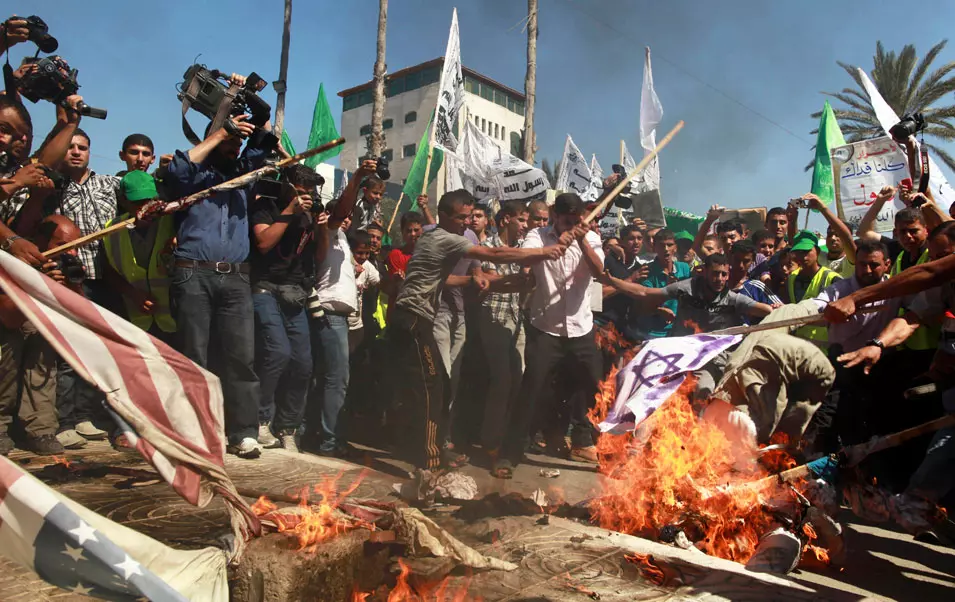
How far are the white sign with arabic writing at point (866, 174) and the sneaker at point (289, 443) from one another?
289 inches

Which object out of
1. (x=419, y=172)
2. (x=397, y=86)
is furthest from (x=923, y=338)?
(x=397, y=86)

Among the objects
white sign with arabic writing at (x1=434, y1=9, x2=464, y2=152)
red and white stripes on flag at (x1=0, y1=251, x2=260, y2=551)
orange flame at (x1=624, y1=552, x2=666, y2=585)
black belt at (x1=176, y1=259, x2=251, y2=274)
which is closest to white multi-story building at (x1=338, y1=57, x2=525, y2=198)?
white sign with arabic writing at (x1=434, y1=9, x2=464, y2=152)

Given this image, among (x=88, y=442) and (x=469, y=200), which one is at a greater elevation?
(x=469, y=200)

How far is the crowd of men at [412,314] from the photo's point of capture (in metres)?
5.23

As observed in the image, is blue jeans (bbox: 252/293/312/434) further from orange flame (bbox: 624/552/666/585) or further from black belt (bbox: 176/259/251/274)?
orange flame (bbox: 624/552/666/585)

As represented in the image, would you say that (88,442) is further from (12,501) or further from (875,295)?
(875,295)

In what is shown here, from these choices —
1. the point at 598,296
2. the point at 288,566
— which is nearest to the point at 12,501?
the point at 288,566

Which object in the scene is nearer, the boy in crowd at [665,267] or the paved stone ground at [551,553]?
the paved stone ground at [551,553]

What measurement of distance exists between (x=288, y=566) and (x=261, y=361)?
3058 mm

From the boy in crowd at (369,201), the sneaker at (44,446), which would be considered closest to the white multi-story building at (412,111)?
the boy in crowd at (369,201)

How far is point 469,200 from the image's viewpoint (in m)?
6.36

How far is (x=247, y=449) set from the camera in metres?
5.44

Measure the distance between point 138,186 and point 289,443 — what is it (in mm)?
2542

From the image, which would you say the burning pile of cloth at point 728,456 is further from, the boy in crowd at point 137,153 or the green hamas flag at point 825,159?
the green hamas flag at point 825,159
